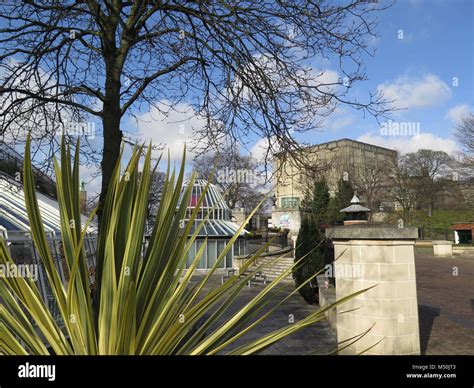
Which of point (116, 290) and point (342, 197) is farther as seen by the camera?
point (342, 197)

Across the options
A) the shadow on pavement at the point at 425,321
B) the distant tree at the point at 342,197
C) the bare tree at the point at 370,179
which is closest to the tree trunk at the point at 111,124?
the shadow on pavement at the point at 425,321

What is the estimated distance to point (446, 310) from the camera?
9898 millimetres

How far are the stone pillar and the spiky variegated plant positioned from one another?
13.2 ft

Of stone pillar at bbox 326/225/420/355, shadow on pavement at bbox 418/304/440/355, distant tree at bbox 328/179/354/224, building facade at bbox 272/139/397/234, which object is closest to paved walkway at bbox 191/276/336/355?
stone pillar at bbox 326/225/420/355

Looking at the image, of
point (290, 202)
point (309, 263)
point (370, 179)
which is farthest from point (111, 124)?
point (290, 202)

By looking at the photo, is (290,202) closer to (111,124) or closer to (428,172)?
(428,172)

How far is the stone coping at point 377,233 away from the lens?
5430 millimetres

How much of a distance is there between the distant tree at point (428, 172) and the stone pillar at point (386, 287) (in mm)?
36608

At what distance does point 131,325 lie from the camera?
1448 millimetres

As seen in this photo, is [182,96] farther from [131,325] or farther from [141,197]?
[131,325]

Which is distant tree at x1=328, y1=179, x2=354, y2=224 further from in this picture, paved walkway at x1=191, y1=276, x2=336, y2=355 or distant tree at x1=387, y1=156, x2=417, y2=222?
paved walkway at x1=191, y1=276, x2=336, y2=355

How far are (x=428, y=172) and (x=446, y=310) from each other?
32.8 metres

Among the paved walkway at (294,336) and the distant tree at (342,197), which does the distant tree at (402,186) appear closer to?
the distant tree at (342,197)

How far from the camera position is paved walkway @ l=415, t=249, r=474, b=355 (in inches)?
259
